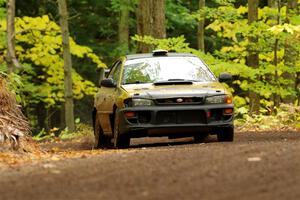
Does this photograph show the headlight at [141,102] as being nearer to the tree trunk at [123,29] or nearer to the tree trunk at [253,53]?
the tree trunk at [253,53]

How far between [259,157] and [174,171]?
112 centimetres

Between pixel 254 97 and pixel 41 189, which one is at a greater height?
pixel 41 189

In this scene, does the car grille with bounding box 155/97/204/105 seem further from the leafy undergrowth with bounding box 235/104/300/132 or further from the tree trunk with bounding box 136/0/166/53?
the tree trunk with bounding box 136/0/166/53

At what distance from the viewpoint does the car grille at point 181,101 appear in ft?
39.1

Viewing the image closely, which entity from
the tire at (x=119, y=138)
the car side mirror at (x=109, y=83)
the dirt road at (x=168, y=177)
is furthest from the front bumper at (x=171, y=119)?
the dirt road at (x=168, y=177)

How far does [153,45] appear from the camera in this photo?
19.8 metres

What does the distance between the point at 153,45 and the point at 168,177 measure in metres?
13.0

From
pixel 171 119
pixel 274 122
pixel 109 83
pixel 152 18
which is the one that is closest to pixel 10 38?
pixel 152 18

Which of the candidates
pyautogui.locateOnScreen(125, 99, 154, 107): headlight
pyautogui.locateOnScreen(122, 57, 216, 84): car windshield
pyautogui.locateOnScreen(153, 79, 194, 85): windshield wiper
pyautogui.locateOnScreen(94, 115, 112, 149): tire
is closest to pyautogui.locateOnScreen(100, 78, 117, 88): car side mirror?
pyautogui.locateOnScreen(122, 57, 216, 84): car windshield

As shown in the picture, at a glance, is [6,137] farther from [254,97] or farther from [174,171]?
[254,97]

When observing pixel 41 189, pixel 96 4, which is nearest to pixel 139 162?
pixel 41 189

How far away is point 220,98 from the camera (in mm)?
12141

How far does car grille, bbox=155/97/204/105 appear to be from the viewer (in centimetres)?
1190

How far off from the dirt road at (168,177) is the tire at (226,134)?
12.2 ft
